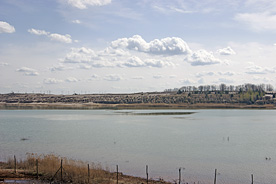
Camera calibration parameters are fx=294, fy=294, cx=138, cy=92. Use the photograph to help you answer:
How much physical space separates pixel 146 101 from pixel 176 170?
6344 inches

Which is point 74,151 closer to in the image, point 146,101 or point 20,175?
point 20,175

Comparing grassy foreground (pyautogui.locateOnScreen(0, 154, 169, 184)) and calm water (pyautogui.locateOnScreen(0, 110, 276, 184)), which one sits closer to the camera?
grassy foreground (pyautogui.locateOnScreen(0, 154, 169, 184))

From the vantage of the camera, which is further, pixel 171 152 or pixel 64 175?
pixel 171 152

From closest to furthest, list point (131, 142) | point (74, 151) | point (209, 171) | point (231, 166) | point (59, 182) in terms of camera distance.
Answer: point (59, 182) < point (209, 171) < point (231, 166) < point (74, 151) < point (131, 142)

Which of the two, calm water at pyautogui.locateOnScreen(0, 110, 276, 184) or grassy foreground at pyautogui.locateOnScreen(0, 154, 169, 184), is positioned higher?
grassy foreground at pyautogui.locateOnScreen(0, 154, 169, 184)

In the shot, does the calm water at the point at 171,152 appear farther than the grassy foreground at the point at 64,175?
Yes

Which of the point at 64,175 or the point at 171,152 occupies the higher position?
the point at 64,175

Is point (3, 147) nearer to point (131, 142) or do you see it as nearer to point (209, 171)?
point (131, 142)

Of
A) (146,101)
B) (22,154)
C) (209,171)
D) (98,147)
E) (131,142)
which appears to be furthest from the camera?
(146,101)

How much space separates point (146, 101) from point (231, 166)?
159306mm

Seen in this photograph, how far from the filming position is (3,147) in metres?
41.2

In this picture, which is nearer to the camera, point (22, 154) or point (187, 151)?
point (22, 154)

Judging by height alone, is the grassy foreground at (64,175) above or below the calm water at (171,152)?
above

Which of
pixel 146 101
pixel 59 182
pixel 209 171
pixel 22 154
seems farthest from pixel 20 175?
pixel 146 101
